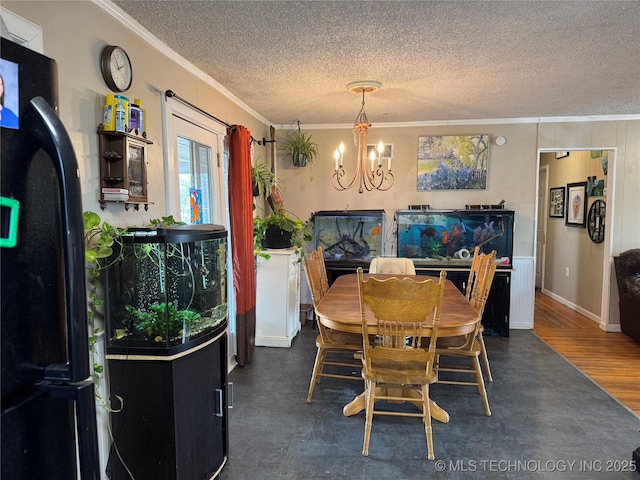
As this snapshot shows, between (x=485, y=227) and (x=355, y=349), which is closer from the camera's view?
(x=355, y=349)

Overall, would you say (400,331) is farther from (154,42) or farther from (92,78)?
(154,42)

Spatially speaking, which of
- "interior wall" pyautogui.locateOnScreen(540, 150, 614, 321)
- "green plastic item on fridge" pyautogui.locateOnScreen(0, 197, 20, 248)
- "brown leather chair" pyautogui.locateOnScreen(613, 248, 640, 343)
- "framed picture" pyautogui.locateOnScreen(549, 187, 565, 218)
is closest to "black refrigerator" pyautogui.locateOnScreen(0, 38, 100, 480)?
"green plastic item on fridge" pyautogui.locateOnScreen(0, 197, 20, 248)

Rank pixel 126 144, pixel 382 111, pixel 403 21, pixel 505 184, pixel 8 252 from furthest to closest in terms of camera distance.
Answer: pixel 505 184
pixel 382 111
pixel 403 21
pixel 126 144
pixel 8 252

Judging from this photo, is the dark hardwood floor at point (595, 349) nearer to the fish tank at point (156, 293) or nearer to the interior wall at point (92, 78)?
the fish tank at point (156, 293)

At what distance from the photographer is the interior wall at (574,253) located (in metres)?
4.76

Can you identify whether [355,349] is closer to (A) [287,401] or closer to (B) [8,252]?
(A) [287,401]

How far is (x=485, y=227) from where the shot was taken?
13.8 feet

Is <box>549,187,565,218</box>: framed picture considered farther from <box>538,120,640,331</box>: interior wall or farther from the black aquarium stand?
the black aquarium stand

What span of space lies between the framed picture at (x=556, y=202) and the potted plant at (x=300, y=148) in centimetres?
386

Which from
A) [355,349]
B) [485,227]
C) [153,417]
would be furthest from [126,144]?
[485,227]

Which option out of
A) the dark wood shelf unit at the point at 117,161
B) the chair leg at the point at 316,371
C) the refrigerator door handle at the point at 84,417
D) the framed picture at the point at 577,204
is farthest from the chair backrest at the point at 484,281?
the framed picture at the point at 577,204

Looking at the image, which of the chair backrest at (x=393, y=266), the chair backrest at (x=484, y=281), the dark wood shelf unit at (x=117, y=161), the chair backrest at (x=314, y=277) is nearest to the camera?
the dark wood shelf unit at (x=117, y=161)

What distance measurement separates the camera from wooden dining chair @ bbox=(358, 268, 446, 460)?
1994 mm

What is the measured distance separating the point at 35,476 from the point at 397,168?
435 cm
